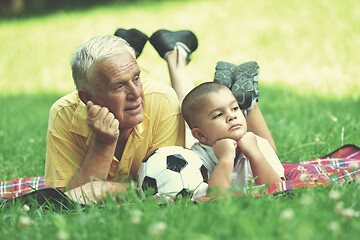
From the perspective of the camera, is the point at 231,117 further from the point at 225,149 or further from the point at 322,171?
the point at 322,171

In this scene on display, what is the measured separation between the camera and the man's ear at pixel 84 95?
3.18 m

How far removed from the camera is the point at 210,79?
27.1 ft

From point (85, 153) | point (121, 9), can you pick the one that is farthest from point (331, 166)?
point (121, 9)

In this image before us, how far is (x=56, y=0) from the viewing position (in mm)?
16625

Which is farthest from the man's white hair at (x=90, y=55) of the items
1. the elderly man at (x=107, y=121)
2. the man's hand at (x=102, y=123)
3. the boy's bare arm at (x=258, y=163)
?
the boy's bare arm at (x=258, y=163)

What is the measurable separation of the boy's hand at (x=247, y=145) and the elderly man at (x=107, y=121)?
55 cm

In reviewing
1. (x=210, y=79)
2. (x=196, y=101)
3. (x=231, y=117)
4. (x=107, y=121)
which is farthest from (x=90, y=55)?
(x=210, y=79)

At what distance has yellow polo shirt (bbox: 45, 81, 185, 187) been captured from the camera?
3.32 m

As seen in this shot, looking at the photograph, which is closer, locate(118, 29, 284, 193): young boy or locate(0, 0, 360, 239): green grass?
locate(0, 0, 360, 239): green grass

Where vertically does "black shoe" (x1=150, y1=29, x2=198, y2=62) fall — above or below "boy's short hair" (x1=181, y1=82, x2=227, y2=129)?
above

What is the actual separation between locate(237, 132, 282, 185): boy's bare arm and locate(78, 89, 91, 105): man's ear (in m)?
1.05

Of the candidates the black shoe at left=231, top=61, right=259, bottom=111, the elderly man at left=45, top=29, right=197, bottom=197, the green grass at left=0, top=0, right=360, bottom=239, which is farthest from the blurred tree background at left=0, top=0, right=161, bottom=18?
the elderly man at left=45, top=29, right=197, bottom=197

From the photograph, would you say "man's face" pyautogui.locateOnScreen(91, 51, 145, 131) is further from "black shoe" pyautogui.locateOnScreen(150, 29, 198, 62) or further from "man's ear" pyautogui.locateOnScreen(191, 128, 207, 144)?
"black shoe" pyautogui.locateOnScreen(150, 29, 198, 62)

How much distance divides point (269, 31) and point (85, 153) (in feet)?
23.4
